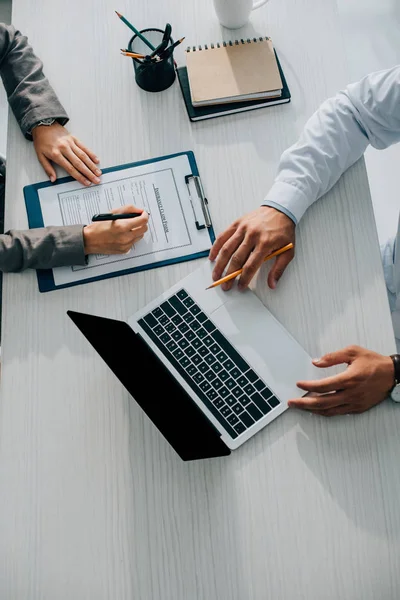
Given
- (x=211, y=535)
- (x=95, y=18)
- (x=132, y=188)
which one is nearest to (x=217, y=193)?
(x=132, y=188)

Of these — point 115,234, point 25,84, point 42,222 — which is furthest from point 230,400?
point 25,84

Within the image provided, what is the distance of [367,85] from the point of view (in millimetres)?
1007

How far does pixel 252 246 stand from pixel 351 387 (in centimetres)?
29

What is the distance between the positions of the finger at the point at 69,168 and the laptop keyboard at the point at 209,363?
0.29m

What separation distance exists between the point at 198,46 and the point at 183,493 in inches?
33.3

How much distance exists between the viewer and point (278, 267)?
97 cm

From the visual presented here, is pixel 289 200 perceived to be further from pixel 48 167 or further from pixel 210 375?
pixel 48 167

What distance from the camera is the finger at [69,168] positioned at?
104 cm

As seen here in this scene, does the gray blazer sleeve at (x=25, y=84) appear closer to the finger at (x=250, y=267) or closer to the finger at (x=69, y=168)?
the finger at (x=69, y=168)

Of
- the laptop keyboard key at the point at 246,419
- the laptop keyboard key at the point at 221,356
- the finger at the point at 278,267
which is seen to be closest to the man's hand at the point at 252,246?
the finger at the point at 278,267

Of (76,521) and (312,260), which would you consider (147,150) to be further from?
(76,521)

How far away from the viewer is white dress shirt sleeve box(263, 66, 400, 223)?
0.98m

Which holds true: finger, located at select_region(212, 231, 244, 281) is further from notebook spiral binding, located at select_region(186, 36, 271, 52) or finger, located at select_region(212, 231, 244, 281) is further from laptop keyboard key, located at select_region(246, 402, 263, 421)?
notebook spiral binding, located at select_region(186, 36, 271, 52)

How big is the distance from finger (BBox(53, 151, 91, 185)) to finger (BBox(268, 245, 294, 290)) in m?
0.38
